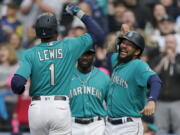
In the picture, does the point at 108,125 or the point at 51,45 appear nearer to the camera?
the point at 51,45

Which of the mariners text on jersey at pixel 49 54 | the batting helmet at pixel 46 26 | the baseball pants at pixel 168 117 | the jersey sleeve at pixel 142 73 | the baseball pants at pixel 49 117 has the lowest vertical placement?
the baseball pants at pixel 168 117

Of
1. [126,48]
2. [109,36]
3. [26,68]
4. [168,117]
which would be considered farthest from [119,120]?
[109,36]

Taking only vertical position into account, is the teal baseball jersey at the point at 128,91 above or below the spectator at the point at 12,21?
below

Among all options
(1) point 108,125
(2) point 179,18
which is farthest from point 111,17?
(1) point 108,125

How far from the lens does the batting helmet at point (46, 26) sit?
23.5ft

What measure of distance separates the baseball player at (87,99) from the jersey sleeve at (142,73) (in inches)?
48.4

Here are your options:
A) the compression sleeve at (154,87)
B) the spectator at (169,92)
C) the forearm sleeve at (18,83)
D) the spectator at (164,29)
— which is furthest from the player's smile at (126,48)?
the spectator at (164,29)

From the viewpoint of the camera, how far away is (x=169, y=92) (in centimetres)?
1141

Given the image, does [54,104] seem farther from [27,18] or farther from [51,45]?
[27,18]

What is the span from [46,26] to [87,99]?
1735 millimetres

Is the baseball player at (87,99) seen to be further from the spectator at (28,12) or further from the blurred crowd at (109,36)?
the spectator at (28,12)

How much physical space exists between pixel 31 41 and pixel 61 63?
233 inches

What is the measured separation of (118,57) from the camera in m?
7.95

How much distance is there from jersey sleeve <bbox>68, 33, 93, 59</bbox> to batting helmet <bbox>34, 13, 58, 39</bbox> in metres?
0.23
